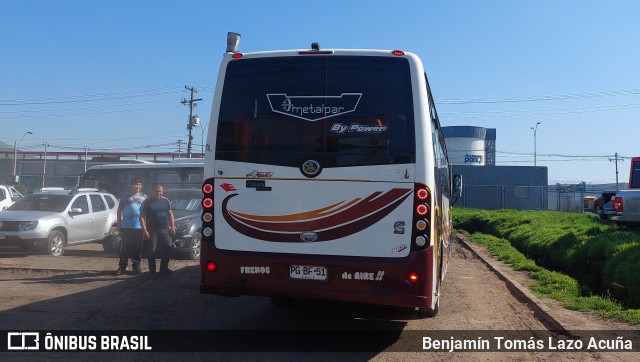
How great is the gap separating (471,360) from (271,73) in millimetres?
3889

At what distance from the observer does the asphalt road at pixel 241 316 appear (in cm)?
669

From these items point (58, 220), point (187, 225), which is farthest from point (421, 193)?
point (58, 220)

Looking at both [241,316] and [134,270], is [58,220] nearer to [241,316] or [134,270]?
[134,270]

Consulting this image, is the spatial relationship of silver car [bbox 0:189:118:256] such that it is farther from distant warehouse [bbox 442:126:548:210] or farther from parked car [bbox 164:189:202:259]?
distant warehouse [bbox 442:126:548:210]

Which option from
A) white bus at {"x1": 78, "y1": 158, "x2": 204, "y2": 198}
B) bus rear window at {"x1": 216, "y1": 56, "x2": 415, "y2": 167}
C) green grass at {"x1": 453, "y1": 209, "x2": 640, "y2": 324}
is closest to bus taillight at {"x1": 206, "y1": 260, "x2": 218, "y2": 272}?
bus rear window at {"x1": 216, "y1": 56, "x2": 415, "y2": 167}

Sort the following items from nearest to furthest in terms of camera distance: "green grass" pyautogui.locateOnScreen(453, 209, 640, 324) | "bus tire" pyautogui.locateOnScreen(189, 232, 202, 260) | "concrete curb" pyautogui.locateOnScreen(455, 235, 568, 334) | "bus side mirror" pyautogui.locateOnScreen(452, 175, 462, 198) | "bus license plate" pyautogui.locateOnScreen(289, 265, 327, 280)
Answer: "bus license plate" pyautogui.locateOnScreen(289, 265, 327, 280), "concrete curb" pyautogui.locateOnScreen(455, 235, 568, 334), "green grass" pyautogui.locateOnScreen(453, 209, 640, 324), "bus side mirror" pyautogui.locateOnScreen(452, 175, 462, 198), "bus tire" pyautogui.locateOnScreen(189, 232, 202, 260)

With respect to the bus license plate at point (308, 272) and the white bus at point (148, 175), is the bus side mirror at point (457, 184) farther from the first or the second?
the white bus at point (148, 175)

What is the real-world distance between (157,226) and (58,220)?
4.81 m

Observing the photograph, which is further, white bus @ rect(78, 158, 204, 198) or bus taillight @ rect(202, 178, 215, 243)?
white bus @ rect(78, 158, 204, 198)

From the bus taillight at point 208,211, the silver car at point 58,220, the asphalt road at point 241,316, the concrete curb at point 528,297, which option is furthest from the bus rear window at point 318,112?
the silver car at point 58,220

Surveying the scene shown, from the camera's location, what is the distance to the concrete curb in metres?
8.24

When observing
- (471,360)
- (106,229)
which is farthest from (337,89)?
(106,229)

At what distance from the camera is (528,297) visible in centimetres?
1018

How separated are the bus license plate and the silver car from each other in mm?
10156
